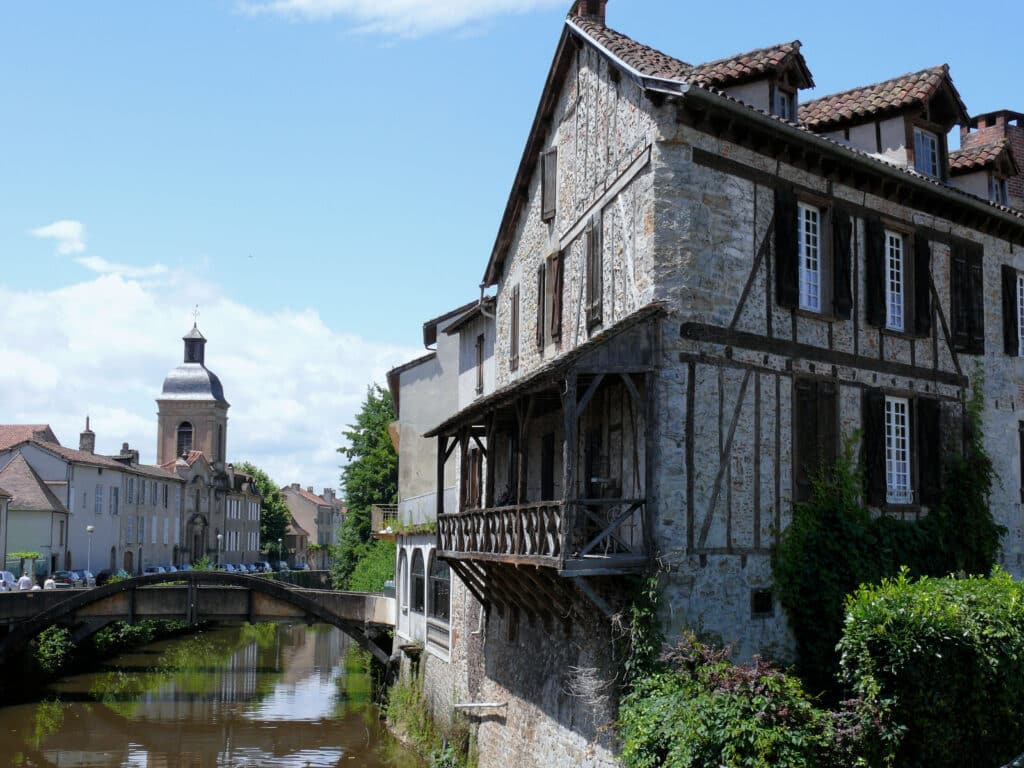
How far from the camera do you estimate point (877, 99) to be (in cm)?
1708

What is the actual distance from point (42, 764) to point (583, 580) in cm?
1664

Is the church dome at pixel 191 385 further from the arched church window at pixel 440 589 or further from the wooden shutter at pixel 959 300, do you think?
the wooden shutter at pixel 959 300

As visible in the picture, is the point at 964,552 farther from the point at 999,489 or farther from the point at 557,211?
the point at 557,211

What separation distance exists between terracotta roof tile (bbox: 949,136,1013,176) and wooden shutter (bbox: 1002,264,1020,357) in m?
1.83

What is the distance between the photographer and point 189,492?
238 feet

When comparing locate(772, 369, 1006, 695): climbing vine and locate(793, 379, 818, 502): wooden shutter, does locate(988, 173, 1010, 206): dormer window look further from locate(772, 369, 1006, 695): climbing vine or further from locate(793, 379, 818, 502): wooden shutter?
locate(793, 379, 818, 502): wooden shutter

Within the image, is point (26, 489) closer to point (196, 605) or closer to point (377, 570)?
point (377, 570)

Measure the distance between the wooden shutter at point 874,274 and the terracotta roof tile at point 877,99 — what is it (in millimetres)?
2527

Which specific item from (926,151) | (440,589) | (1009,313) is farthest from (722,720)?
(440,589)

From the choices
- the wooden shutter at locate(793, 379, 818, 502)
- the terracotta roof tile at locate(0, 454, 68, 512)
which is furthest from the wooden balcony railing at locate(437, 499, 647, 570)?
the terracotta roof tile at locate(0, 454, 68, 512)

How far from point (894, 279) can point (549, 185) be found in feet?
18.1

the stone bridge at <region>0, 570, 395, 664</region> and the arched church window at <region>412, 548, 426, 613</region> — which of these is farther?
the stone bridge at <region>0, 570, 395, 664</region>

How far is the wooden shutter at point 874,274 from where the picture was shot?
15.2 meters

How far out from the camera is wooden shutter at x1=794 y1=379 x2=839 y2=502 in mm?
14031
